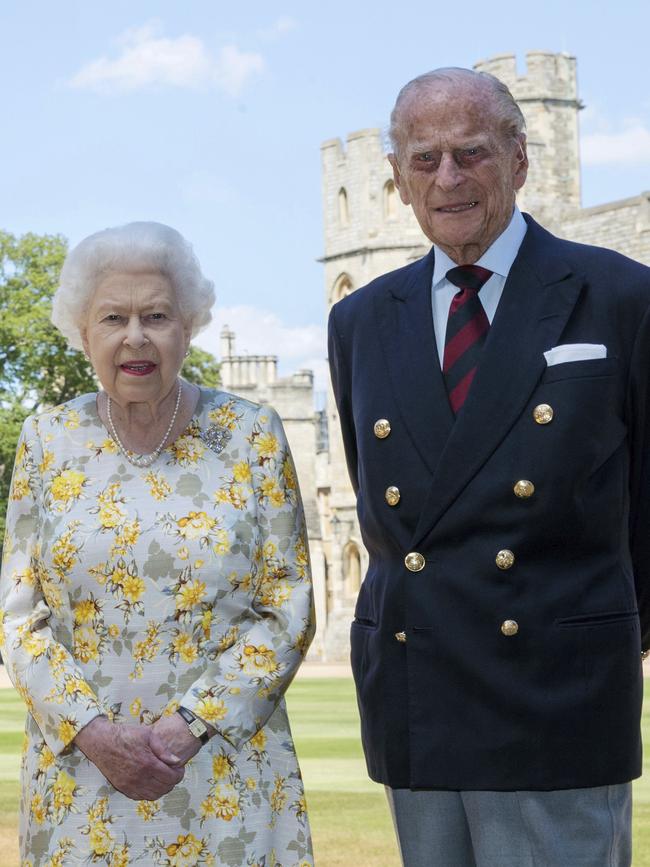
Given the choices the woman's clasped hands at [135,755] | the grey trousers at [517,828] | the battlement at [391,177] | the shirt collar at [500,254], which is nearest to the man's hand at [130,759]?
the woman's clasped hands at [135,755]

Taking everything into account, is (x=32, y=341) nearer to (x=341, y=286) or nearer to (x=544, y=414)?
(x=341, y=286)

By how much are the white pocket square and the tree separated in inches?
1489

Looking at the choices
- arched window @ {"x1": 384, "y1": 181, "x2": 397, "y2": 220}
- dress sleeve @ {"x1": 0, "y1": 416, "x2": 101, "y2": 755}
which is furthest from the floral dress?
arched window @ {"x1": 384, "y1": 181, "x2": 397, "y2": 220}

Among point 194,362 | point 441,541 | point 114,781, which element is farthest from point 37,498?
point 194,362

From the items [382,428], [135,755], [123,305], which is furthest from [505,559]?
[123,305]

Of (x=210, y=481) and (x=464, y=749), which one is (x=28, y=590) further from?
(x=464, y=749)

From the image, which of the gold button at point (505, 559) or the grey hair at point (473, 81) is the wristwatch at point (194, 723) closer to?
the gold button at point (505, 559)

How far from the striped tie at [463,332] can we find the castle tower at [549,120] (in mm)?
33682

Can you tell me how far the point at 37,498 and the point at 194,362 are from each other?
42.7 meters

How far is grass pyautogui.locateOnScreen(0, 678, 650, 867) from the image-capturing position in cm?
800

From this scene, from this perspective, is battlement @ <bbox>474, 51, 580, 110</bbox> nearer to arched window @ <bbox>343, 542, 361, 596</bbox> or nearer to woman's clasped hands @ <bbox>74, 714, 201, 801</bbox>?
arched window @ <bbox>343, 542, 361, 596</bbox>

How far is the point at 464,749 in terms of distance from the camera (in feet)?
12.1

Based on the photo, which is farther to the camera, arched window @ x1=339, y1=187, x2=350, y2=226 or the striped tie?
arched window @ x1=339, y1=187, x2=350, y2=226

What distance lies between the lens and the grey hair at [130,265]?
420 centimetres
